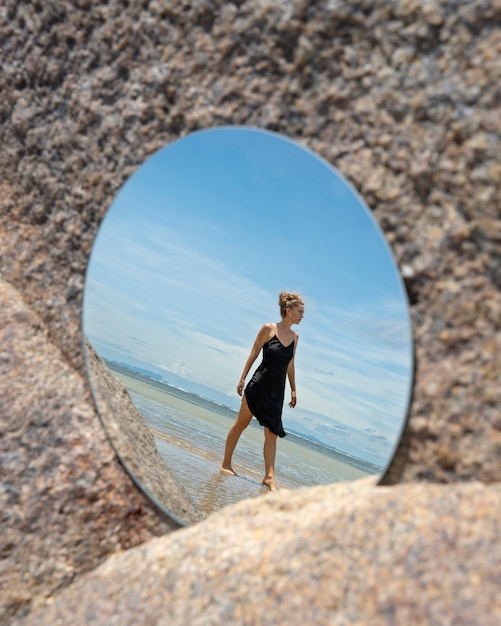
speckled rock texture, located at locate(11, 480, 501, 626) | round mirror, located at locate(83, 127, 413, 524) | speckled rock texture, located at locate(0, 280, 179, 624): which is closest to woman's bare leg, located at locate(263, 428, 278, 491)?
round mirror, located at locate(83, 127, 413, 524)

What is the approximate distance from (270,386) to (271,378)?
65 mm

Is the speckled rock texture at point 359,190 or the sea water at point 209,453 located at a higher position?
the speckled rock texture at point 359,190

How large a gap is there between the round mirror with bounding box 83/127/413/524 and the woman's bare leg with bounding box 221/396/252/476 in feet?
5.77

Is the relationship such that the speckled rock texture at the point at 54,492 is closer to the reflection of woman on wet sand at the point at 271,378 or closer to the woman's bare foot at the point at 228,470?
the reflection of woman on wet sand at the point at 271,378

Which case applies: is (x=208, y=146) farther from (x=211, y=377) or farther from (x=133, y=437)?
(x=133, y=437)

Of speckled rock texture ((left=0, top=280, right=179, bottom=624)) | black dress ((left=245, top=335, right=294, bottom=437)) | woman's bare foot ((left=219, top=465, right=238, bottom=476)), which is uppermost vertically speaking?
black dress ((left=245, top=335, right=294, bottom=437))

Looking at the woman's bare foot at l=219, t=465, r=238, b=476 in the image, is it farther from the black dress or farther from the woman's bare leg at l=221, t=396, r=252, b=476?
the black dress

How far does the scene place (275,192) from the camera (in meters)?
2.52

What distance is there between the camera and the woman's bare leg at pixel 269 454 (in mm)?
4862

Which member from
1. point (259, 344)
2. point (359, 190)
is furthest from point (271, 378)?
point (359, 190)

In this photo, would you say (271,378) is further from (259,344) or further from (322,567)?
Answer: (322,567)

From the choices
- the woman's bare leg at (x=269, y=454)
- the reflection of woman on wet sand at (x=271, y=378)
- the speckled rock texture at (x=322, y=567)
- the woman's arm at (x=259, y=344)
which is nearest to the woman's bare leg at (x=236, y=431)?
the reflection of woman on wet sand at (x=271, y=378)

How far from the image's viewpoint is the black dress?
167 inches

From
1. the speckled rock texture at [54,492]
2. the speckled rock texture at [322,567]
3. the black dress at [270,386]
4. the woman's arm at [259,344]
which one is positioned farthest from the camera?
the black dress at [270,386]
